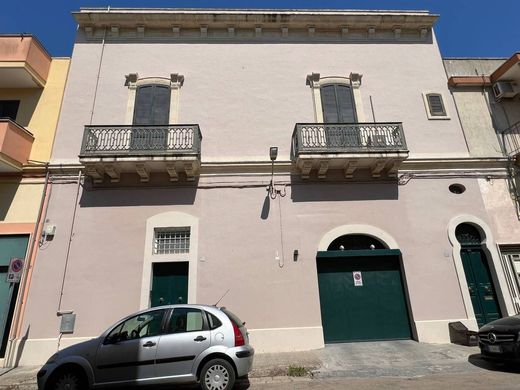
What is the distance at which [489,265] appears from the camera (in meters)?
9.73

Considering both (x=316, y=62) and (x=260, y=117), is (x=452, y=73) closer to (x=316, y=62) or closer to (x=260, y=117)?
(x=316, y=62)

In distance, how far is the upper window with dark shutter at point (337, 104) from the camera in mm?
11086

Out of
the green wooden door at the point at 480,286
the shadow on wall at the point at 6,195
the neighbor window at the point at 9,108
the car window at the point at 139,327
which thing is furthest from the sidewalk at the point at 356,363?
the neighbor window at the point at 9,108

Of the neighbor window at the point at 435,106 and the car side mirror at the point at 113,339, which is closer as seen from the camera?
the car side mirror at the point at 113,339

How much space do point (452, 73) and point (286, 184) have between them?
7846 mm

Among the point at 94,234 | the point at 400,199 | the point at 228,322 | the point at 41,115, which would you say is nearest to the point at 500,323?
the point at 400,199

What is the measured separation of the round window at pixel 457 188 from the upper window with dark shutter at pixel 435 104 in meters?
2.67

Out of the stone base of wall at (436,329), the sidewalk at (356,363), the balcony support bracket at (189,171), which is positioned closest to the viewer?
the sidewalk at (356,363)

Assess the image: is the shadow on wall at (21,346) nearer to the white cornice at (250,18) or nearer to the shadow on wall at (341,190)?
the shadow on wall at (341,190)

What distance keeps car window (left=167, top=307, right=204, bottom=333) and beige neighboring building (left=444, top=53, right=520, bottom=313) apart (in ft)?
29.6

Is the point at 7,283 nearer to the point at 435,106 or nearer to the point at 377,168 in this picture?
the point at 377,168

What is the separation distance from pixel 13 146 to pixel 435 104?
1368 cm

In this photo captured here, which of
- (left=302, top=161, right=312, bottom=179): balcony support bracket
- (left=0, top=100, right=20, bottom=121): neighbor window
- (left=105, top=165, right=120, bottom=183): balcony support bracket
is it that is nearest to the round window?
(left=302, top=161, right=312, bottom=179): balcony support bracket

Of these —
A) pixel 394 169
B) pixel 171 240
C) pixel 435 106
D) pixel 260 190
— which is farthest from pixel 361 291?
pixel 435 106
